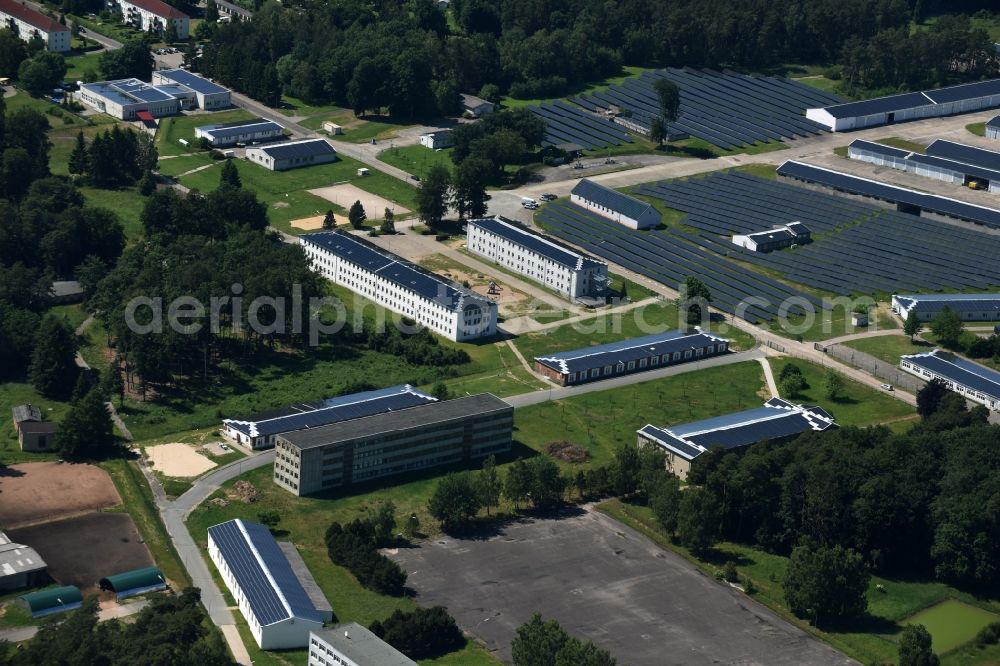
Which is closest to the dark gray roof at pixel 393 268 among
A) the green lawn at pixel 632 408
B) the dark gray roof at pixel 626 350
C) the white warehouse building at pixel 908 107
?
the dark gray roof at pixel 626 350

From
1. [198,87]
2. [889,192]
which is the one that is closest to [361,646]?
[889,192]

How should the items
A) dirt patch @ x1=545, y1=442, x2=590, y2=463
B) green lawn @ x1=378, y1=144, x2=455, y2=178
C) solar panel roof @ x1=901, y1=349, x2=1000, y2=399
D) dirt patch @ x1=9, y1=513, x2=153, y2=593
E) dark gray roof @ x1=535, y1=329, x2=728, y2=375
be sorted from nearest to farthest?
dirt patch @ x1=9, y1=513, x2=153, y2=593 → dirt patch @ x1=545, y1=442, x2=590, y2=463 → solar panel roof @ x1=901, y1=349, x2=1000, y2=399 → dark gray roof @ x1=535, y1=329, x2=728, y2=375 → green lawn @ x1=378, y1=144, x2=455, y2=178

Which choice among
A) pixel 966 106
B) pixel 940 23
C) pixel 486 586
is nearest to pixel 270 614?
pixel 486 586

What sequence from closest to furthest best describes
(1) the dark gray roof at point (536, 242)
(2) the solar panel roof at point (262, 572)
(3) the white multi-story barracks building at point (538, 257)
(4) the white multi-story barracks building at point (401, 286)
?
(2) the solar panel roof at point (262, 572), (4) the white multi-story barracks building at point (401, 286), (3) the white multi-story barracks building at point (538, 257), (1) the dark gray roof at point (536, 242)

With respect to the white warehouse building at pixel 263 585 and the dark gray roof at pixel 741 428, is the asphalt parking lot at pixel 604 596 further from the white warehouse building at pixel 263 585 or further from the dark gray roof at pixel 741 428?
the dark gray roof at pixel 741 428

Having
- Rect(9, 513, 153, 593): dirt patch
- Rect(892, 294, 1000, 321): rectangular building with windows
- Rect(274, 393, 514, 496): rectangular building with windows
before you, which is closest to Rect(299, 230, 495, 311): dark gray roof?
Rect(274, 393, 514, 496): rectangular building with windows

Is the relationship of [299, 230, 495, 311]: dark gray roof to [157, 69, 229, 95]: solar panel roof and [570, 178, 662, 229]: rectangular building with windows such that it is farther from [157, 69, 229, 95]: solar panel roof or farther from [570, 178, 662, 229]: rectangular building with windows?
[157, 69, 229, 95]: solar panel roof
